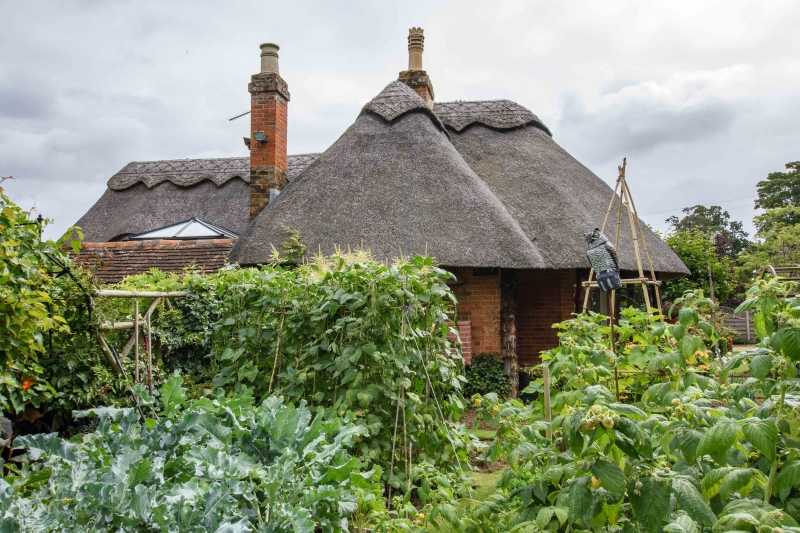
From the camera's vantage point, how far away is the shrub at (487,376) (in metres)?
8.32

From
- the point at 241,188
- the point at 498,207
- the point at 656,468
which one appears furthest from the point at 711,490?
the point at 241,188

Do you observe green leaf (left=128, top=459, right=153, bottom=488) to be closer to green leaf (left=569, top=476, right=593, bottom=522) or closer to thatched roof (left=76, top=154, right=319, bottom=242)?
green leaf (left=569, top=476, right=593, bottom=522)

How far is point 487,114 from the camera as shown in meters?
12.2

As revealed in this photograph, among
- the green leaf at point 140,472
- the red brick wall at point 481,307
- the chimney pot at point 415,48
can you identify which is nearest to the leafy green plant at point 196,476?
the green leaf at point 140,472

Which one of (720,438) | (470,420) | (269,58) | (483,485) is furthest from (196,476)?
(269,58)

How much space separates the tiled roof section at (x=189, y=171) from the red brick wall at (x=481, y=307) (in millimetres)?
6724

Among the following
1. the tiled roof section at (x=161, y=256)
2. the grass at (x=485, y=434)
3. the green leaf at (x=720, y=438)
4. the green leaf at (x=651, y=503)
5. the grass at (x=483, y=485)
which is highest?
the tiled roof section at (x=161, y=256)

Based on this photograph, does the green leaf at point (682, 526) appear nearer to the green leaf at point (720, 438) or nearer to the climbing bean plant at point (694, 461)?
the climbing bean plant at point (694, 461)

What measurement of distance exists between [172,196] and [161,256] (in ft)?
17.5

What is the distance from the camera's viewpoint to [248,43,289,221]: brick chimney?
32.8 ft

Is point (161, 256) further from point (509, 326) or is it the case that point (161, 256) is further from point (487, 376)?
point (509, 326)

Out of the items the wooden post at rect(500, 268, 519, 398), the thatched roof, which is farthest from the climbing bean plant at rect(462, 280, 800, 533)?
the thatched roof

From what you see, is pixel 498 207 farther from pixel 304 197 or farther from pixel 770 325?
pixel 770 325

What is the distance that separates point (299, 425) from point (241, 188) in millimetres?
12093
